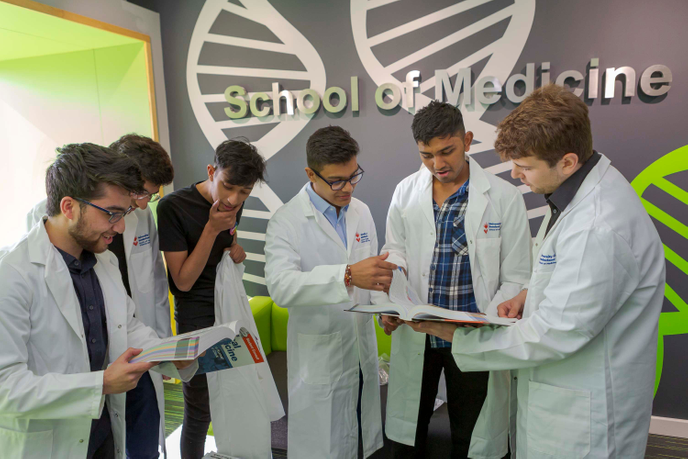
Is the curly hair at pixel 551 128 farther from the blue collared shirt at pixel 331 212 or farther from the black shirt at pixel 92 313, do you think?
the black shirt at pixel 92 313

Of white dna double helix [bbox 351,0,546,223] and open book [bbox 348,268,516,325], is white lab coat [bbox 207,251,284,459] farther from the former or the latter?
white dna double helix [bbox 351,0,546,223]

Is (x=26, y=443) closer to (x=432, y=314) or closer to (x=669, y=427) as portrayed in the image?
(x=432, y=314)

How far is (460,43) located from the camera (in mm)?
3195

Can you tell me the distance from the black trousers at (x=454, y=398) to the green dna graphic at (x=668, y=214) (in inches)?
76.3

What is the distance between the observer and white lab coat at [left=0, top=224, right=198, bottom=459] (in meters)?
1.30

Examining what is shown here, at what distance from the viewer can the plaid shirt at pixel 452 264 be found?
6.96 ft

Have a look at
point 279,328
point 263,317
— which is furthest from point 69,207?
point 279,328

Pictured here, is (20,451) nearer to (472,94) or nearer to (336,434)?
(336,434)

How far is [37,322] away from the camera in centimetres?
142

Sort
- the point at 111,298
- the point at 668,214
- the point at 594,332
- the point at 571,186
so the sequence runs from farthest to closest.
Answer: the point at 668,214 → the point at 111,298 → the point at 571,186 → the point at 594,332

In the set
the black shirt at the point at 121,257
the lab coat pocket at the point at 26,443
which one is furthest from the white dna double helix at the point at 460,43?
the lab coat pocket at the point at 26,443

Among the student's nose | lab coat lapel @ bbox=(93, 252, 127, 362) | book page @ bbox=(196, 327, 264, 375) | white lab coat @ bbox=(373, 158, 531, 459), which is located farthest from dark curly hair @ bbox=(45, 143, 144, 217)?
white lab coat @ bbox=(373, 158, 531, 459)

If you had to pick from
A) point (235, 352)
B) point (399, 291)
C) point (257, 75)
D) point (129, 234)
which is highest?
point (257, 75)

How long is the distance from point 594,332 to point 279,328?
2.84m
